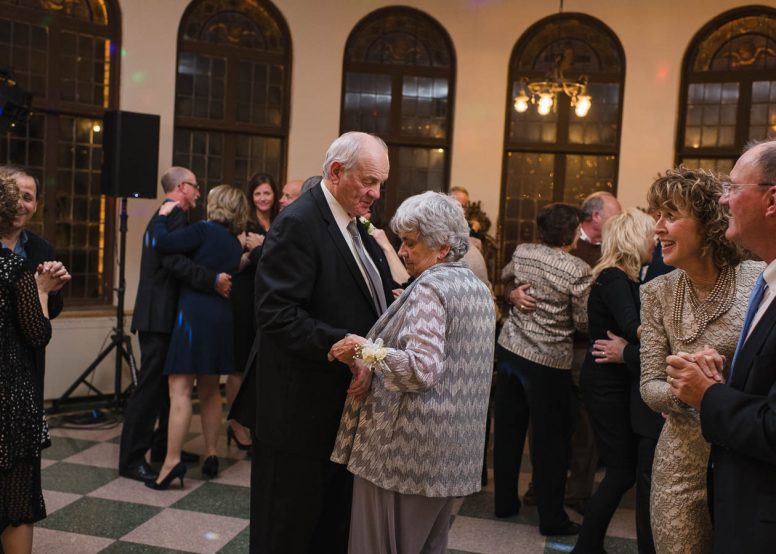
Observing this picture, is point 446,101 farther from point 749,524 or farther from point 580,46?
point 749,524

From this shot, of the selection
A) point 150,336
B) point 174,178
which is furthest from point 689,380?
point 174,178

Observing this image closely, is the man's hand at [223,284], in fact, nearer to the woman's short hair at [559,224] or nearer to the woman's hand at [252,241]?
the woman's hand at [252,241]

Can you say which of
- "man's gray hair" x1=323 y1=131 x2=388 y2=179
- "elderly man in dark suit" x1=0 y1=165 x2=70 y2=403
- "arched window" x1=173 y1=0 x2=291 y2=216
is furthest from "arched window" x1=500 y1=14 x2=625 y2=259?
"man's gray hair" x1=323 y1=131 x2=388 y2=179

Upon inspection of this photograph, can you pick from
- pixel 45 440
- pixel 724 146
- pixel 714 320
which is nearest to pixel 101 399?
pixel 45 440

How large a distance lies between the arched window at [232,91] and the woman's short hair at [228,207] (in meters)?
2.73

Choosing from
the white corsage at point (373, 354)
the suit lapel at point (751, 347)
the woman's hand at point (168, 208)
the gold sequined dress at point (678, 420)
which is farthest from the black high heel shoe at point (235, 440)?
the suit lapel at point (751, 347)

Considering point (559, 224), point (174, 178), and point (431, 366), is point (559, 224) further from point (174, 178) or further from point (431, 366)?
point (174, 178)

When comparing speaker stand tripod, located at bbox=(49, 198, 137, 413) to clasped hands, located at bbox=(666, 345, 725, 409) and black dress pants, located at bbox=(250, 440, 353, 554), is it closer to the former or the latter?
black dress pants, located at bbox=(250, 440, 353, 554)

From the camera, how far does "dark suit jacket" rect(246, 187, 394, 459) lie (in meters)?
2.46

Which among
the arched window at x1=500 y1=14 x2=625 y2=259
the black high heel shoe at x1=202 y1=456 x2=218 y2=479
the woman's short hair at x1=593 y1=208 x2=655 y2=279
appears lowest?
the black high heel shoe at x1=202 y1=456 x2=218 y2=479

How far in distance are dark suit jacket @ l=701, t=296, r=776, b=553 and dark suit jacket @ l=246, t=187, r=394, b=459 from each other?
1167mm

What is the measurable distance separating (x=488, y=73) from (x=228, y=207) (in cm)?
406

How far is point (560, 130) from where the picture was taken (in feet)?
25.7

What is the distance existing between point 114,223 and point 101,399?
1.49m
